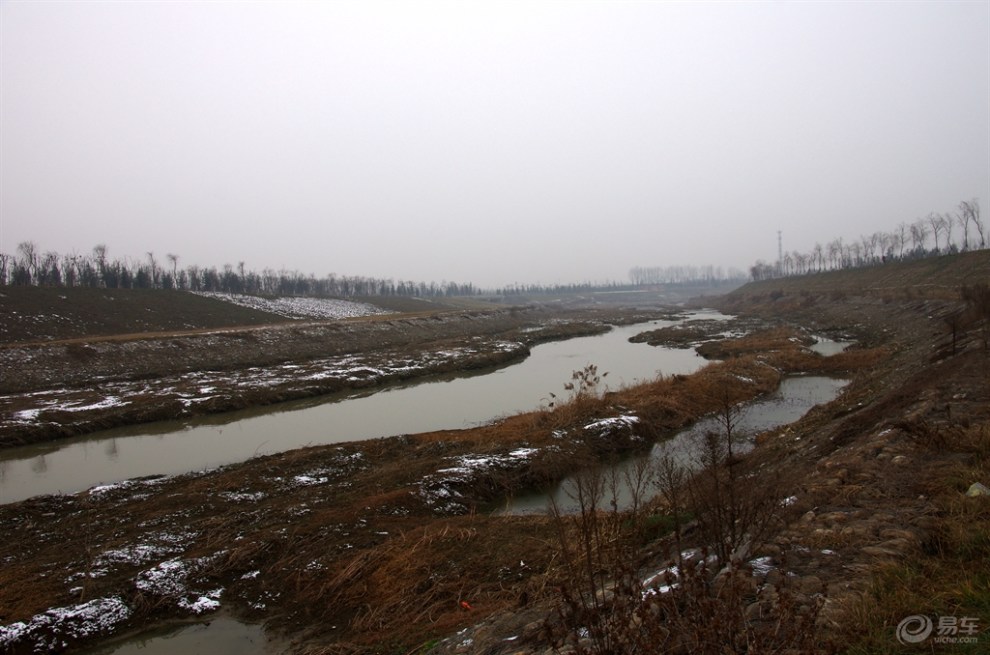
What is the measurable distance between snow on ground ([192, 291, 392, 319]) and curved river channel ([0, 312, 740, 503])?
4842 centimetres

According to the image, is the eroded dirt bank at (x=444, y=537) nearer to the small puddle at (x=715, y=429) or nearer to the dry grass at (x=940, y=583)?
the dry grass at (x=940, y=583)

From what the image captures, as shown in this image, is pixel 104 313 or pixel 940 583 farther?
pixel 104 313

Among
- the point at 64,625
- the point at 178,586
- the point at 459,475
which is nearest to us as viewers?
the point at 64,625

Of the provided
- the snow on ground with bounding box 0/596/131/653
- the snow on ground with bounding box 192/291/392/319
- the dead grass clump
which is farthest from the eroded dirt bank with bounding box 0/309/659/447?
the snow on ground with bounding box 192/291/392/319

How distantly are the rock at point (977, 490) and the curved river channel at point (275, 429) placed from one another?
1301 cm

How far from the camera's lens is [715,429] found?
1419 cm

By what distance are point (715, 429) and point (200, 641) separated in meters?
12.8

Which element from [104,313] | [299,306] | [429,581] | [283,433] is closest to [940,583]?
[429,581]

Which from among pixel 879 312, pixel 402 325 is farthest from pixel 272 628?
pixel 879 312

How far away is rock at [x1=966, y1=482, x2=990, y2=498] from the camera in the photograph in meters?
4.70

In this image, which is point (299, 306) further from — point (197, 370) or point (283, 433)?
point (283, 433)

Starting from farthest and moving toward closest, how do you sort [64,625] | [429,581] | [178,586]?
1. [178,586]
2. [429,581]
3. [64,625]

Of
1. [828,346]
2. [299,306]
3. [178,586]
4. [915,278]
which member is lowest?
[828,346]

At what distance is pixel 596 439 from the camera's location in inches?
508
